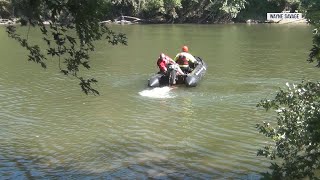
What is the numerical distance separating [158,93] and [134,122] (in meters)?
3.37

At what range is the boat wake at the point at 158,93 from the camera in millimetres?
14617

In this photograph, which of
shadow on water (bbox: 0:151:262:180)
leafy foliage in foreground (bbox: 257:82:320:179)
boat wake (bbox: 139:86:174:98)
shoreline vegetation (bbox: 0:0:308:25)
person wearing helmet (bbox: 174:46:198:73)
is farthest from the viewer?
shoreline vegetation (bbox: 0:0:308:25)

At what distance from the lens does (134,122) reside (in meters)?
11.6

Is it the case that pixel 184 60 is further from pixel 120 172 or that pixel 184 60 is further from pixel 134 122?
pixel 120 172

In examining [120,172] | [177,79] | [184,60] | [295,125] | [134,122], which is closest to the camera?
[295,125]

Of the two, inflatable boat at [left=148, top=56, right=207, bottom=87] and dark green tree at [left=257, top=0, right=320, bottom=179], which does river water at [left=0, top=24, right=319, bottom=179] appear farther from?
dark green tree at [left=257, top=0, right=320, bottom=179]

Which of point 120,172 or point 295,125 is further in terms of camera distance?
point 120,172

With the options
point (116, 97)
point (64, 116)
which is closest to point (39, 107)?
point (64, 116)

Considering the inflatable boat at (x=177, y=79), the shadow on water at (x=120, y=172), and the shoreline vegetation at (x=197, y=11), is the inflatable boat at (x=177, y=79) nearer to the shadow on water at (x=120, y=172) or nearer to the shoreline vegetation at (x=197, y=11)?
the shadow on water at (x=120, y=172)

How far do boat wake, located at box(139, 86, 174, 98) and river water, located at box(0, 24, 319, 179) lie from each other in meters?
0.03

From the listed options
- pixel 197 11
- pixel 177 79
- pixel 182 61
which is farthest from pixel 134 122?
pixel 197 11

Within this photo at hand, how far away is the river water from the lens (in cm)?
838

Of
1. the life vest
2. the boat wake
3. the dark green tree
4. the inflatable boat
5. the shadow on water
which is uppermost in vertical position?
the dark green tree

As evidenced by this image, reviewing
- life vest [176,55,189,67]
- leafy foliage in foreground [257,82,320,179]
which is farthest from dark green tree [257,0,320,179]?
life vest [176,55,189,67]
